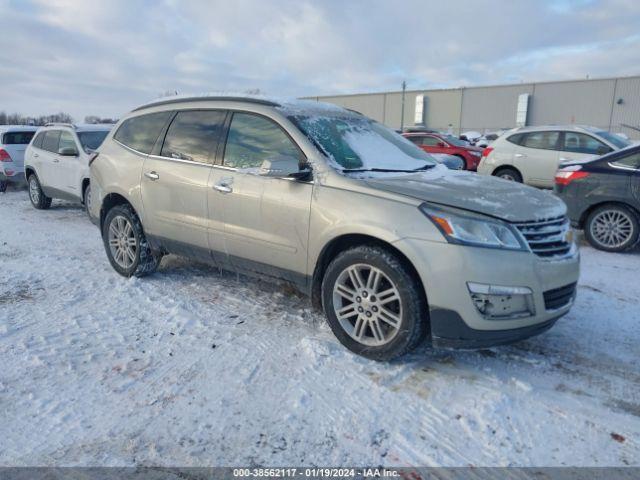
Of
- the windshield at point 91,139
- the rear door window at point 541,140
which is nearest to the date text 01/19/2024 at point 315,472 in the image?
the windshield at point 91,139

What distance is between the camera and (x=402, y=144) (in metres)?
4.54

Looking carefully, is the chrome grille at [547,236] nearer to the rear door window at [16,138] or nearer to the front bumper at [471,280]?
the front bumper at [471,280]

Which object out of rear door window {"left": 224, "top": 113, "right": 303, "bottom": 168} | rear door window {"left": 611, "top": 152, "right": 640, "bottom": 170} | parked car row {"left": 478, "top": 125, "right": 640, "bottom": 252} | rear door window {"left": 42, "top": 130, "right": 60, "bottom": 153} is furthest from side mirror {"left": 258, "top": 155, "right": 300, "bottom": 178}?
rear door window {"left": 42, "top": 130, "right": 60, "bottom": 153}

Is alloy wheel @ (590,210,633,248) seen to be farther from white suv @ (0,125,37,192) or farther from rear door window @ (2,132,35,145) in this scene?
rear door window @ (2,132,35,145)

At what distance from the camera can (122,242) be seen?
507 centimetres

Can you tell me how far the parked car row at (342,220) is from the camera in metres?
2.94

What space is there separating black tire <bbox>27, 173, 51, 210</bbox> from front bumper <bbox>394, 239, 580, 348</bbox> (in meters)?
9.02

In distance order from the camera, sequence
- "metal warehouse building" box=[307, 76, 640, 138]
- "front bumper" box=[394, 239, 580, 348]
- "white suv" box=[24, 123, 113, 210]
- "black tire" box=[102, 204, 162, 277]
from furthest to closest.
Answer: "metal warehouse building" box=[307, 76, 640, 138] < "white suv" box=[24, 123, 113, 210] < "black tire" box=[102, 204, 162, 277] < "front bumper" box=[394, 239, 580, 348]

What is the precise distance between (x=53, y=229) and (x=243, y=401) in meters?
6.31

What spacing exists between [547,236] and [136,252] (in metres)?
3.84

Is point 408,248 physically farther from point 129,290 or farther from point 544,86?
point 544,86

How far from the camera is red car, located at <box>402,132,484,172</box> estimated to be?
604 inches

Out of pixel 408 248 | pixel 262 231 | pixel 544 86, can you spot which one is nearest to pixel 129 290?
pixel 262 231

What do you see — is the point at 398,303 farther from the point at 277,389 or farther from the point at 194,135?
the point at 194,135
